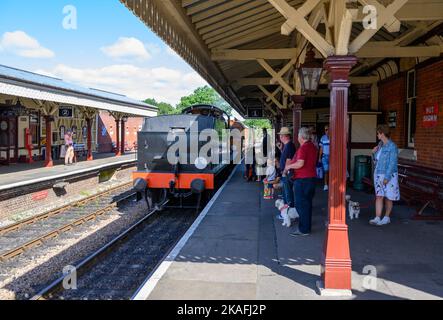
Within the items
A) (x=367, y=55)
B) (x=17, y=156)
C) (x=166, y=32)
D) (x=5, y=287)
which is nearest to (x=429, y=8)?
(x=367, y=55)

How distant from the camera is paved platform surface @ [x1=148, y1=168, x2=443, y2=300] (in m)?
4.11

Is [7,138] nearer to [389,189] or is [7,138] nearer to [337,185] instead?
[389,189]

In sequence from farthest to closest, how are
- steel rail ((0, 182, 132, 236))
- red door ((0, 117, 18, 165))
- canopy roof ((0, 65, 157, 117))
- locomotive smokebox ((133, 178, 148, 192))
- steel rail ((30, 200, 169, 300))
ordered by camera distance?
red door ((0, 117, 18, 165)) < canopy roof ((0, 65, 157, 117)) < locomotive smokebox ((133, 178, 148, 192)) < steel rail ((0, 182, 132, 236)) < steel rail ((30, 200, 169, 300))

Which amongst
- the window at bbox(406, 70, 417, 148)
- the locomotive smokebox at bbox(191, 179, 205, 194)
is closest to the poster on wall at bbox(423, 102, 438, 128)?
the window at bbox(406, 70, 417, 148)

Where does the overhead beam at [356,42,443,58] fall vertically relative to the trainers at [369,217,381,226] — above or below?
above

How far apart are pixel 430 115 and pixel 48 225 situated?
8497 millimetres

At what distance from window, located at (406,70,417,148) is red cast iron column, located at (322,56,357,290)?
5.87 metres

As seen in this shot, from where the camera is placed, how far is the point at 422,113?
8547mm

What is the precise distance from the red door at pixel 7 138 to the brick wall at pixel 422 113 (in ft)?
50.1

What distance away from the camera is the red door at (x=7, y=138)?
56.2 ft

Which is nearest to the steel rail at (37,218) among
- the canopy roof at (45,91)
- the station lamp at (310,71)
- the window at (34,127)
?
the canopy roof at (45,91)

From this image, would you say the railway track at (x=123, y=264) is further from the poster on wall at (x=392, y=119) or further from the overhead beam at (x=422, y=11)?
the poster on wall at (x=392, y=119)

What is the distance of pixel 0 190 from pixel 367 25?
951 cm

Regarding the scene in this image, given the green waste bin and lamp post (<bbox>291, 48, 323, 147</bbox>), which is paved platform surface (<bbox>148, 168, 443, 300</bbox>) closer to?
lamp post (<bbox>291, 48, 323, 147</bbox>)
